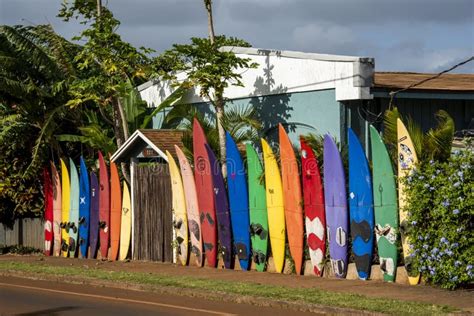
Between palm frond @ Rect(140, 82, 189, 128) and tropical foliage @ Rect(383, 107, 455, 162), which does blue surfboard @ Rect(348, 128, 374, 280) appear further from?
palm frond @ Rect(140, 82, 189, 128)

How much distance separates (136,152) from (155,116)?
3.29 meters

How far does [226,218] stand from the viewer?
19203mm

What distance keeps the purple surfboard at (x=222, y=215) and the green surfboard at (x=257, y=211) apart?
741 mm

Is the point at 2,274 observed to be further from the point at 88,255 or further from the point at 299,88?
the point at 299,88

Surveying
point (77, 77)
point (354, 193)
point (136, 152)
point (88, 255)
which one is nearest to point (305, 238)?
point (354, 193)

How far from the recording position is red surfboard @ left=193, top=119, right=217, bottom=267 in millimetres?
19500

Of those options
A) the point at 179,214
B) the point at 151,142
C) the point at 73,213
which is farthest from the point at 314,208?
the point at 73,213

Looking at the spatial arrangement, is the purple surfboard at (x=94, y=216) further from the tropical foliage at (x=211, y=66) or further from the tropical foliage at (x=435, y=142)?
the tropical foliage at (x=435, y=142)

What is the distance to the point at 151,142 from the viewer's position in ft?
71.1

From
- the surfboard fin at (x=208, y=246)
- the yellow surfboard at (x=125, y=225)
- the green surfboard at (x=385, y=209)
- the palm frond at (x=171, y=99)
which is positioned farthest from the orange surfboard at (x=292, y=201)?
the palm frond at (x=171, y=99)

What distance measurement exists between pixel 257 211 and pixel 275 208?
60cm

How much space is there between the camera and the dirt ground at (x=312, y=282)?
43.5ft

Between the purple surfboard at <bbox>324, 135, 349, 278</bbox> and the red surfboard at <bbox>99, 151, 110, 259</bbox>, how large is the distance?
7.71 meters

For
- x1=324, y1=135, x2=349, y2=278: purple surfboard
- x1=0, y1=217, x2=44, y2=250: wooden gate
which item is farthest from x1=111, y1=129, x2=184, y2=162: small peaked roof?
x1=324, y1=135, x2=349, y2=278: purple surfboard
